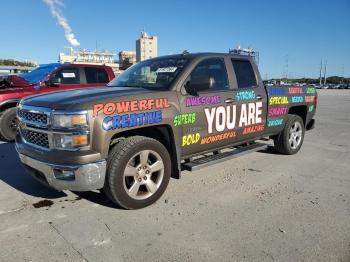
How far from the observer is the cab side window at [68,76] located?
877cm

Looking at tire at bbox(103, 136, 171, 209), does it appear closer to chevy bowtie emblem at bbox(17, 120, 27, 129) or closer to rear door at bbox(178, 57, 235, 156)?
rear door at bbox(178, 57, 235, 156)

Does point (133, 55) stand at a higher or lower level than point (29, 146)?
higher

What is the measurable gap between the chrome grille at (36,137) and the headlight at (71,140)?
0.68 ft

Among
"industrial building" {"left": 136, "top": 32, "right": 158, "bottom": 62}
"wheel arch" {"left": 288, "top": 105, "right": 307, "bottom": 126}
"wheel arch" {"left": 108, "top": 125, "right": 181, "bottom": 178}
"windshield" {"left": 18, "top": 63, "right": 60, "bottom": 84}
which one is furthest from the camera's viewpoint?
"industrial building" {"left": 136, "top": 32, "right": 158, "bottom": 62}

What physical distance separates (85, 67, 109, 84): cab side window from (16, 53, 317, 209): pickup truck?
14.0ft

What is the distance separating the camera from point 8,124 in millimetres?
7855

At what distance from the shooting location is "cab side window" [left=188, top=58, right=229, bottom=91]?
13.7 ft

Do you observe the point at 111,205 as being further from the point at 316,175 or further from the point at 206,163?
the point at 316,175

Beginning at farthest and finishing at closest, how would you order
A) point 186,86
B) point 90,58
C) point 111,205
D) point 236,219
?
point 90,58
point 186,86
point 111,205
point 236,219

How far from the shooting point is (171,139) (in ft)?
13.6

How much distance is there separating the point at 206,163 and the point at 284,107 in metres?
2.45

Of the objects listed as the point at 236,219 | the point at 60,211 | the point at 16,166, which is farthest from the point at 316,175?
the point at 16,166

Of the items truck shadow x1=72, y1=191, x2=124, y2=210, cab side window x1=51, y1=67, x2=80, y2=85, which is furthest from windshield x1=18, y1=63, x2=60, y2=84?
truck shadow x1=72, y1=191, x2=124, y2=210

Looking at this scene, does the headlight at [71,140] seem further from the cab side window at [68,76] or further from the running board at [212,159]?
the cab side window at [68,76]
